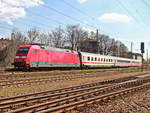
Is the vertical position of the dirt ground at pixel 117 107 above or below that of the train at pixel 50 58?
below

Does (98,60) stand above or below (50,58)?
below

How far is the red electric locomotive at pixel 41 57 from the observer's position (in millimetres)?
22359

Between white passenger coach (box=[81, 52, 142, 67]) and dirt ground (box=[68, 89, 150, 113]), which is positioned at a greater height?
white passenger coach (box=[81, 52, 142, 67])

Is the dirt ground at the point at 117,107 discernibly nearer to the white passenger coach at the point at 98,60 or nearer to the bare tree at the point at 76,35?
the white passenger coach at the point at 98,60

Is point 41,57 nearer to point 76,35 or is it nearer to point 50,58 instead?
point 50,58

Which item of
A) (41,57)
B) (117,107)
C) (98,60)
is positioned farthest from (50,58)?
(117,107)

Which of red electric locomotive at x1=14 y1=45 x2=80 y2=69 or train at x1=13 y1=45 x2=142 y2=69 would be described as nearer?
red electric locomotive at x1=14 y1=45 x2=80 y2=69

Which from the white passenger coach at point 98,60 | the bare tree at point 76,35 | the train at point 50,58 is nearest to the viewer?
the train at point 50,58

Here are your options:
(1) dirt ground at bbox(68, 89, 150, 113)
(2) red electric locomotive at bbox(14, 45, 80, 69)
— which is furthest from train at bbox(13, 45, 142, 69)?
(1) dirt ground at bbox(68, 89, 150, 113)

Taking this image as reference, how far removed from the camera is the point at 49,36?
65.6 m

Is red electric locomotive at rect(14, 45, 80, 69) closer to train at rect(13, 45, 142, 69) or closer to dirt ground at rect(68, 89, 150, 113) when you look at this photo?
train at rect(13, 45, 142, 69)

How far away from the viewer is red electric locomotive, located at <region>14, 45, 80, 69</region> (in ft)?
73.4

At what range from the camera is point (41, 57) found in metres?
24.0

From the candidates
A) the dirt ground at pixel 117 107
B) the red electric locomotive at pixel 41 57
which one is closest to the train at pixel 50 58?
the red electric locomotive at pixel 41 57
